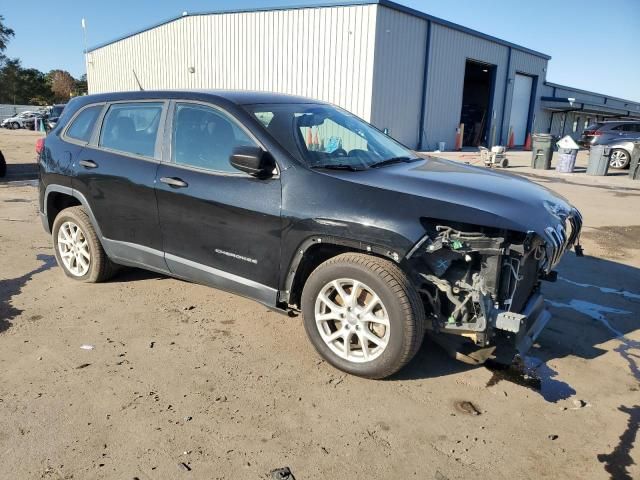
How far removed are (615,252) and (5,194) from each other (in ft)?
35.0

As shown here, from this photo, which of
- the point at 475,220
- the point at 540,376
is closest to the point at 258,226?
the point at 475,220

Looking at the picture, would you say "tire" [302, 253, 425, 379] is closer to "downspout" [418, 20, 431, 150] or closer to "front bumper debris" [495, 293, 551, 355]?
"front bumper debris" [495, 293, 551, 355]

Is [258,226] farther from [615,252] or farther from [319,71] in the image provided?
[319,71]

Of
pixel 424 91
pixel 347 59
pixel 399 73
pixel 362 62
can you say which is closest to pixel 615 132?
pixel 424 91

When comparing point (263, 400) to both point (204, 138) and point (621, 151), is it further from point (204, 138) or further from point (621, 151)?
point (621, 151)

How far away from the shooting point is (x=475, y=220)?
2.82m

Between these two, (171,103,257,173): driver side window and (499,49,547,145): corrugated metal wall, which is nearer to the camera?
(171,103,257,173): driver side window

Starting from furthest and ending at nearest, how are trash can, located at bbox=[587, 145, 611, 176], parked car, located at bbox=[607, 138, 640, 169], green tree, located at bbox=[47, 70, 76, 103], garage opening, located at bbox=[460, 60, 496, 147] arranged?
1. green tree, located at bbox=[47, 70, 76, 103]
2. garage opening, located at bbox=[460, 60, 496, 147]
3. parked car, located at bbox=[607, 138, 640, 169]
4. trash can, located at bbox=[587, 145, 611, 176]

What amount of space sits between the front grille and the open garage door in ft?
94.7

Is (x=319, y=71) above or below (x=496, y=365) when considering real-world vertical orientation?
above

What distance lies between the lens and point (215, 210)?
355cm

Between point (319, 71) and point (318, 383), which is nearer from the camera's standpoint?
point (318, 383)

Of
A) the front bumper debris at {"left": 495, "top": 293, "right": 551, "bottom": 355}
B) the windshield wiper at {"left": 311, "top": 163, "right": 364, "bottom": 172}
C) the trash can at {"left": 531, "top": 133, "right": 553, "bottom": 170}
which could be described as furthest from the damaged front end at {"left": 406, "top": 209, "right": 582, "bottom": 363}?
the trash can at {"left": 531, "top": 133, "right": 553, "bottom": 170}

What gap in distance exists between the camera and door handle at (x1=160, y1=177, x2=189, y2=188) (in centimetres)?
373
